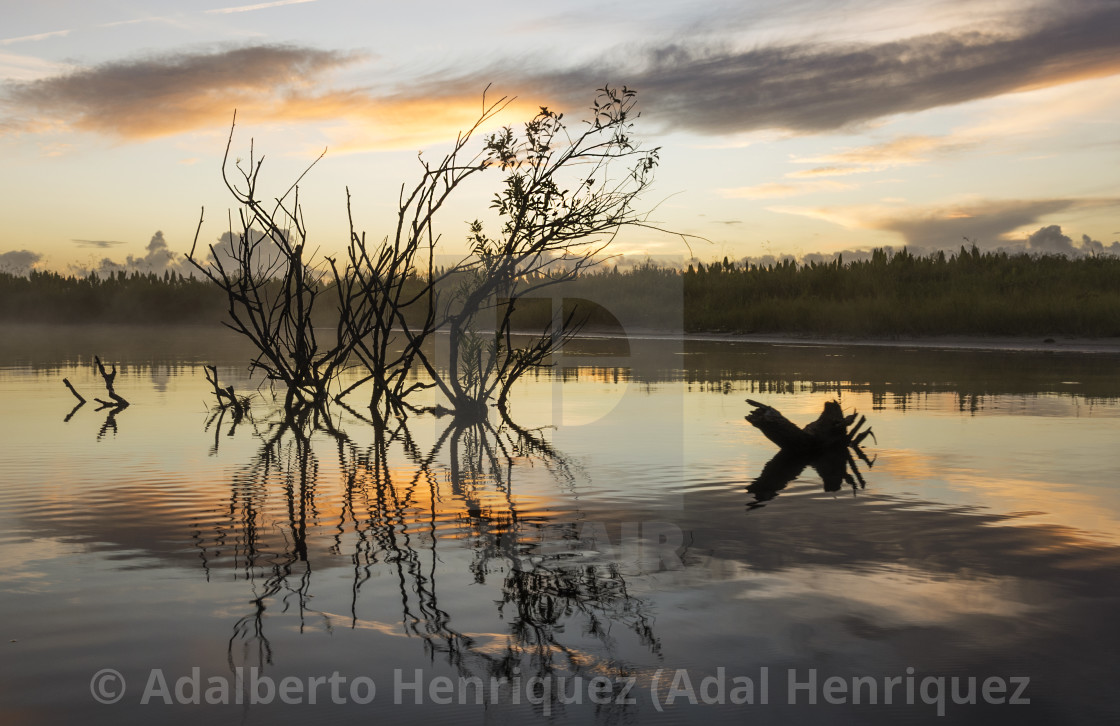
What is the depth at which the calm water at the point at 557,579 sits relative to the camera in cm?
359

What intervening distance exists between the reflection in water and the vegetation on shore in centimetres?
1614

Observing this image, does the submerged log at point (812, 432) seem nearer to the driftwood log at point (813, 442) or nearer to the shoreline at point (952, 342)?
the driftwood log at point (813, 442)

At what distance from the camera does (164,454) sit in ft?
30.3

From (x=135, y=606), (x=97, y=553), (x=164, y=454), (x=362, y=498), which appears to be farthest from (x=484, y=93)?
(x=135, y=606)

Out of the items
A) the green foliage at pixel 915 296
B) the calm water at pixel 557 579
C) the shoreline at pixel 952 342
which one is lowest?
the calm water at pixel 557 579

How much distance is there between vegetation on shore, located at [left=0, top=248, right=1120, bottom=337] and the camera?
94.3 feet

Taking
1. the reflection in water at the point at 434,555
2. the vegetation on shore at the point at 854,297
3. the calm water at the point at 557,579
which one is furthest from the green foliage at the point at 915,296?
the reflection in water at the point at 434,555

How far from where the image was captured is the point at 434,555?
5480 mm

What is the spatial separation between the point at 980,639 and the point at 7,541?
16.5 feet

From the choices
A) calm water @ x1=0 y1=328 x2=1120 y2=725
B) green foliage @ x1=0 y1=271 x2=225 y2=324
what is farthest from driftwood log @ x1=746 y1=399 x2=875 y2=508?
green foliage @ x1=0 y1=271 x2=225 y2=324

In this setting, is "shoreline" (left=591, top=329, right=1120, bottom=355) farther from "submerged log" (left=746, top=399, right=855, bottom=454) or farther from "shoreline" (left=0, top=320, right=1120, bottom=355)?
"submerged log" (left=746, top=399, right=855, bottom=454)

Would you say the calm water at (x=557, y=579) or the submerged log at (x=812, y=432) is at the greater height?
the submerged log at (x=812, y=432)

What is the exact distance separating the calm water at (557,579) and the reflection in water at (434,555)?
0.02 metres

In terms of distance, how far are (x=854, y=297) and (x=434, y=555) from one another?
32635mm
